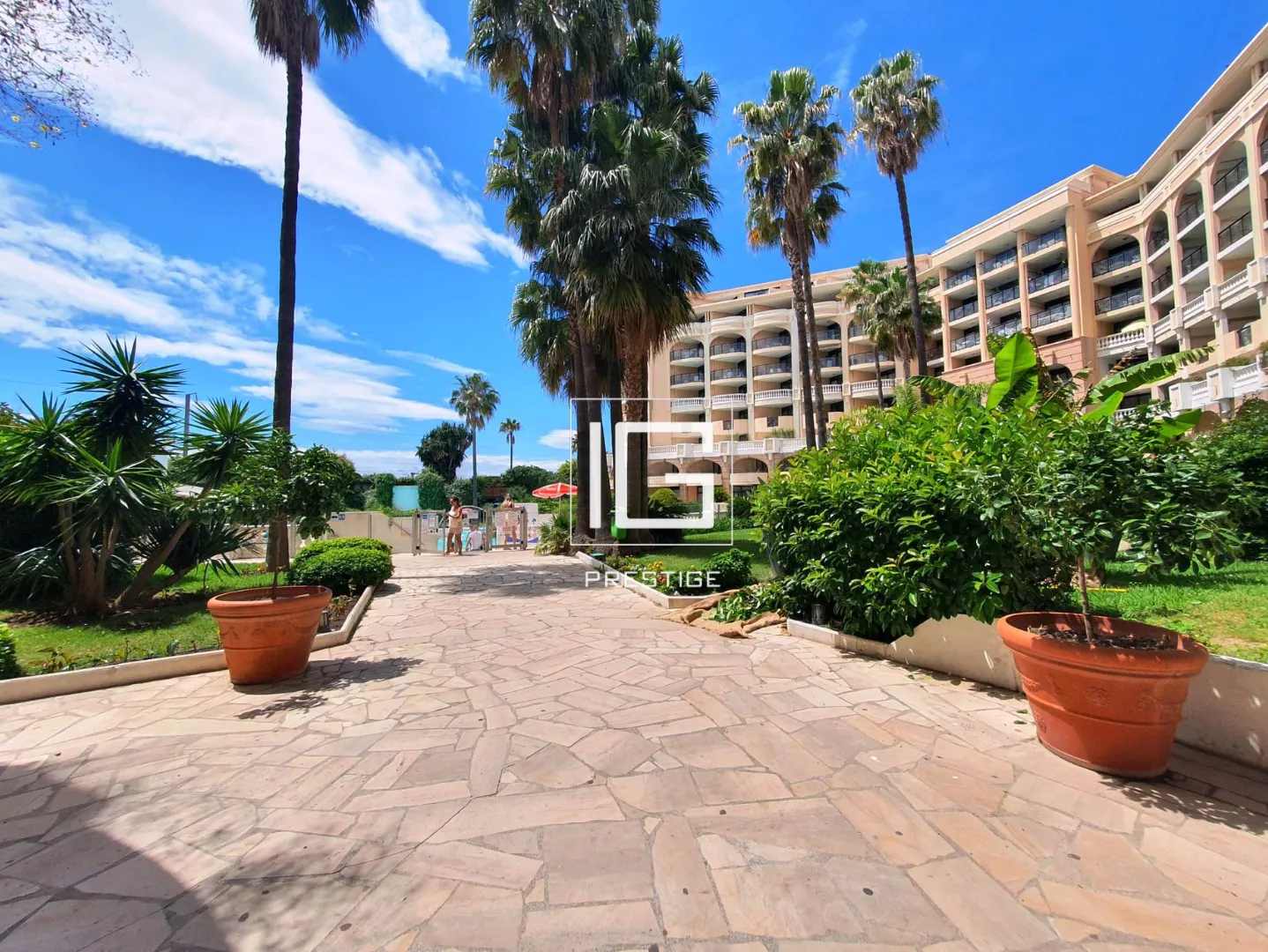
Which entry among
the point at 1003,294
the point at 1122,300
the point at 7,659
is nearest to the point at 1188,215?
the point at 1122,300

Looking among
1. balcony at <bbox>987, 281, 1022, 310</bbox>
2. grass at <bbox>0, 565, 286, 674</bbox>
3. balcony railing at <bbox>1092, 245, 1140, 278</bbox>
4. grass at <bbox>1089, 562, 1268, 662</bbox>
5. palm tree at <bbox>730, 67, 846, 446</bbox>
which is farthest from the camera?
balcony at <bbox>987, 281, 1022, 310</bbox>

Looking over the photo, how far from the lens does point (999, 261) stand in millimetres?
39812

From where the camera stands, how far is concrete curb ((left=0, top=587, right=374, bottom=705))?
4875 millimetres

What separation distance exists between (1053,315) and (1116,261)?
4101 millimetres

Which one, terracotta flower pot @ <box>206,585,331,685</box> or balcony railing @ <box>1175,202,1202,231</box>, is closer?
terracotta flower pot @ <box>206,585,331,685</box>

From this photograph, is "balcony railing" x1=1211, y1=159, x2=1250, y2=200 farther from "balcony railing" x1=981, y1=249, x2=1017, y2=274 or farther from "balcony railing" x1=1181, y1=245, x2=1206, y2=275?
"balcony railing" x1=981, y1=249, x2=1017, y2=274

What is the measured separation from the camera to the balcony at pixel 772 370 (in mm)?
47750

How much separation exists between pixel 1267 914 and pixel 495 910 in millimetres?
2934

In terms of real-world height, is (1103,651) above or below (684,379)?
below

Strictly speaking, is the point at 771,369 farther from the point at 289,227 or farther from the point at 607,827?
the point at 607,827

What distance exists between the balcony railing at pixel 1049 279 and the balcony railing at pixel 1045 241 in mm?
1721

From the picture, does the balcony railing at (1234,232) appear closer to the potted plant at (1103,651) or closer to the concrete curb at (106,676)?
the potted plant at (1103,651)

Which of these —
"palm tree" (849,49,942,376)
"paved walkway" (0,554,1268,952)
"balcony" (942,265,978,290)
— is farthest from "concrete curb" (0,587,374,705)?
"balcony" (942,265,978,290)

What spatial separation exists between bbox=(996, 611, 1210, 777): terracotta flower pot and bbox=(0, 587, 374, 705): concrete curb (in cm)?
723
